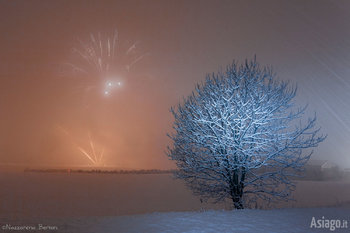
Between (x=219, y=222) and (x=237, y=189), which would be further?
(x=237, y=189)

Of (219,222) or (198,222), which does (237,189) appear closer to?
(219,222)

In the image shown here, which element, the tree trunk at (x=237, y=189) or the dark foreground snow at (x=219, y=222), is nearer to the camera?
the dark foreground snow at (x=219, y=222)

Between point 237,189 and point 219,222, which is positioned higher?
point 237,189

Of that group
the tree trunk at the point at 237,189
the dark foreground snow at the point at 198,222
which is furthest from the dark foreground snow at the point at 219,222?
the tree trunk at the point at 237,189

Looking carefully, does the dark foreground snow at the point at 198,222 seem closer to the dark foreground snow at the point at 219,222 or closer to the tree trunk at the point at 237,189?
the dark foreground snow at the point at 219,222

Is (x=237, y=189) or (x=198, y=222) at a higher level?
(x=237, y=189)

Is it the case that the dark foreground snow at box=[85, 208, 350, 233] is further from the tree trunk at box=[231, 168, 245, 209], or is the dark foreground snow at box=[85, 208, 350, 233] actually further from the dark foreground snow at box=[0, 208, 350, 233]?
the tree trunk at box=[231, 168, 245, 209]

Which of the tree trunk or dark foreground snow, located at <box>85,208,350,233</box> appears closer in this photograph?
dark foreground snow, located at <box>85,208,350,233</box>

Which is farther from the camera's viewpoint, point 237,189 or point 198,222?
point 237,189

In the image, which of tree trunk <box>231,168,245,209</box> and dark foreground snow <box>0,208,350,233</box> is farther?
tree trunk <box>231,168,245,209</box>

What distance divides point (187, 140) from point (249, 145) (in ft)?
9.21

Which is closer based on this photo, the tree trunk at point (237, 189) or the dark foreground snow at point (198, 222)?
the dark foreground snow at point (198, 222)

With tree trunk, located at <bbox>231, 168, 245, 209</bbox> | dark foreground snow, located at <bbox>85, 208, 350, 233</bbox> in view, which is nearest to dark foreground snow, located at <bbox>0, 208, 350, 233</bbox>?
dark foreground snow, located at <bbox>85, 208, 350, 233</bbox>

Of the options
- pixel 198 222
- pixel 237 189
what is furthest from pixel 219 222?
pixel 237 189
